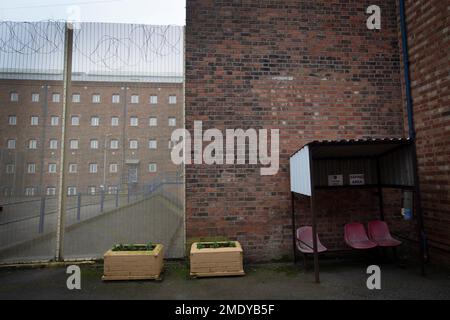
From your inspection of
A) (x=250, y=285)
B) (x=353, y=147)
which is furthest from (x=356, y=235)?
(x=250, y=285)

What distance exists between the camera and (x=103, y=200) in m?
5.96

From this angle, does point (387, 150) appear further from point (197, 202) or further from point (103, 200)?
point (103, 200)

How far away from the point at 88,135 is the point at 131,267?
292cm

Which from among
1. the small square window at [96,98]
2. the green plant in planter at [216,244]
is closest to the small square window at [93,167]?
the small square window at [96,98]

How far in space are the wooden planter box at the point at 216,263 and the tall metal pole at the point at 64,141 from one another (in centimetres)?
288

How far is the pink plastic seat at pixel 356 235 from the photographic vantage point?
18.3 feet

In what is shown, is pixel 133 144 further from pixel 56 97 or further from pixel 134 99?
pixel 56 97

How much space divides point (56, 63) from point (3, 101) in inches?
52.7

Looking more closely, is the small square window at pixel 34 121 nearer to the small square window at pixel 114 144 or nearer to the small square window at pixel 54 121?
the small square window at pixel 54 121

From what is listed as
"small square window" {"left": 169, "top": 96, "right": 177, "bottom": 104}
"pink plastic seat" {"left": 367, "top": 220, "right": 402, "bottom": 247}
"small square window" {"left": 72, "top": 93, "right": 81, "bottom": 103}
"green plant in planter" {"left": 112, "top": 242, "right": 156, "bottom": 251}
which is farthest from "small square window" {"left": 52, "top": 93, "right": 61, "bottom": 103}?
"pink plastic seat" {"left": 367, "top": 220, "right": 402, "bottom": 247}

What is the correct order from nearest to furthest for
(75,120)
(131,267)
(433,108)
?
(131,267) < (433,108) < (75,120)

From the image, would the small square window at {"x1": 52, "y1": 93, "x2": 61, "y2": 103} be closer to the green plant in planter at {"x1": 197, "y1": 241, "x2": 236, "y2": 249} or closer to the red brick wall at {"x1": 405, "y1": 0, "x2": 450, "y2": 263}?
the green plant in planter at {"x1": 197, "y1": 241, "x2": 236, "y2": 249}

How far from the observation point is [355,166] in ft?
20.1

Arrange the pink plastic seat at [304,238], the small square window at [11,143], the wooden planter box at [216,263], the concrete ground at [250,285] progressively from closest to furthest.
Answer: the concrete ground at [250,285] → the wooden planter box at [216,263] → the pink plastic seat at [304,238] → the small square window at [11,143]
